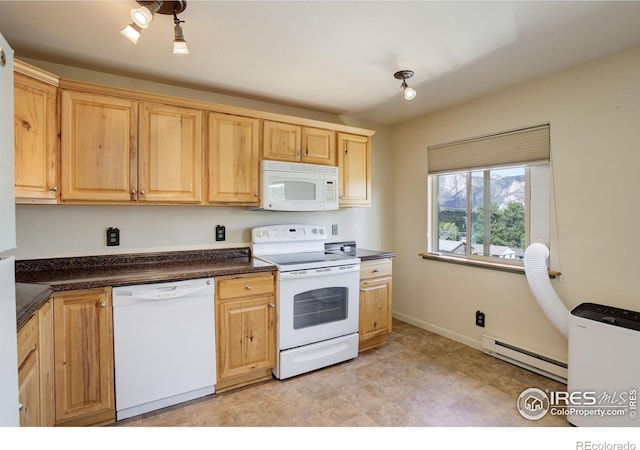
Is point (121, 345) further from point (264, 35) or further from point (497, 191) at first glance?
point (497, 191)

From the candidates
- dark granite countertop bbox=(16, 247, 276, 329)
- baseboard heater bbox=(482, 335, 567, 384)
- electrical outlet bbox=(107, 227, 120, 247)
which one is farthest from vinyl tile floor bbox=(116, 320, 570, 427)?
Answer: electrical outlet bbox=(107, 227, 120, 247)

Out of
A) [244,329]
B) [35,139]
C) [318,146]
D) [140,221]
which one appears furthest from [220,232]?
[35,139]

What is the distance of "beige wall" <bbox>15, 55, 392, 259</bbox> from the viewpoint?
7.35ft

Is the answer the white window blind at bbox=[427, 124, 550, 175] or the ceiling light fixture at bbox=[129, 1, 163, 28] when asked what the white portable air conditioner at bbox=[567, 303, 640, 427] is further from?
the ceiling light fixture at bbox=[129, 1, 163, 28]

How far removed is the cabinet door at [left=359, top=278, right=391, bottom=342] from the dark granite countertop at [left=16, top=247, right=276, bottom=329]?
999 mm

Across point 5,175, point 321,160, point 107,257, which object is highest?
point 321,160

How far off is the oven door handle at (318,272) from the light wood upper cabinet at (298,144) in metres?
1.02

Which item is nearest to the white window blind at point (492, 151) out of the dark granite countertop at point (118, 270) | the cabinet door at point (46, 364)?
the dark granite countertop at point (118, 270)

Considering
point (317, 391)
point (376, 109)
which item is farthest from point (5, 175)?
point (376, 109)

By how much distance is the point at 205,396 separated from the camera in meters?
2.30

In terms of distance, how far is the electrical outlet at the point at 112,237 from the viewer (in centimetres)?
242

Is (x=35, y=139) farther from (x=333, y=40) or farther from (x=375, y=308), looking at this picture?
(x=375, y=308)

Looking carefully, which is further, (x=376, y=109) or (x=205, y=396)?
(x=376, y=109)

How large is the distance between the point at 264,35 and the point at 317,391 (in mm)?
2427
